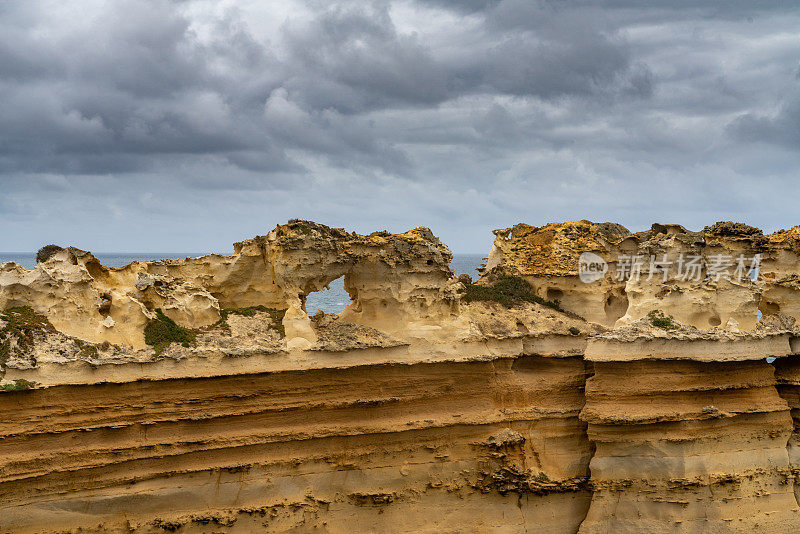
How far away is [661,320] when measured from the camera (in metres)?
18.6

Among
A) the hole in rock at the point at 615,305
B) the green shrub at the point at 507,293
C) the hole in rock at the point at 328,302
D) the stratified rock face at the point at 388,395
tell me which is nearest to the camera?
the stratified rock face at the point at 388,395

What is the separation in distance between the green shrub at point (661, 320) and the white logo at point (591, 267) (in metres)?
3.06

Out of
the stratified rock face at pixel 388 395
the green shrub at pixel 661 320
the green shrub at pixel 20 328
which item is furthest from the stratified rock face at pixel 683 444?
the green shrub at pixel 20 328

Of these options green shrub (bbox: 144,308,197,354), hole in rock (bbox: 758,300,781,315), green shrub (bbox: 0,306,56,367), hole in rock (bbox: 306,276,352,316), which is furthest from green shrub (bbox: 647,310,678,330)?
hole in rock (bbox: 306,276,352,316)

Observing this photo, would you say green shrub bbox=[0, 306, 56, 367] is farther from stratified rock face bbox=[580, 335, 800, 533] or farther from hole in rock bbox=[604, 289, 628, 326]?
hole in rock bbox=[604, 289, 628, 326]

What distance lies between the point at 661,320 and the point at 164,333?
12.7 m

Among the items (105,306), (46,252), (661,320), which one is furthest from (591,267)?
(46,252)

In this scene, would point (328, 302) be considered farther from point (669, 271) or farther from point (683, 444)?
point (683, 444)

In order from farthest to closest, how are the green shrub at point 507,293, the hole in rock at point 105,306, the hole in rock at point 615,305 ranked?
the hole in rock at point 615,305 → the green shrub at point 507,293 → the hole in rock at point 105,306

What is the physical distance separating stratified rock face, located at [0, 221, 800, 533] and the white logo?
181 cm

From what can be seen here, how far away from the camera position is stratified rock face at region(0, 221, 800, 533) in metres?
15.1

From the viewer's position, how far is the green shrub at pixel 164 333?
629 inches

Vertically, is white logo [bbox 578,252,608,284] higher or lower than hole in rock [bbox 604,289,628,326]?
higher

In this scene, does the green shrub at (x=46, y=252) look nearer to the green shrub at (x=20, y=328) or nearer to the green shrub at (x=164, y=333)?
the green shrub at (x=20, y=328)
